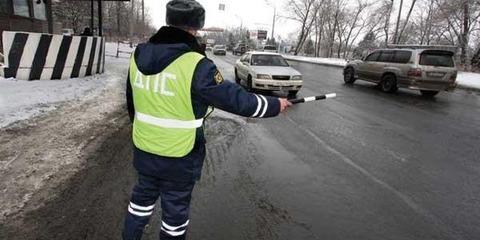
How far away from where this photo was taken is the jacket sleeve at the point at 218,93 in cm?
253

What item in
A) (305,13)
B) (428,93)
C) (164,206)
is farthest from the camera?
(305,13)

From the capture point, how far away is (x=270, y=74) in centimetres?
1374

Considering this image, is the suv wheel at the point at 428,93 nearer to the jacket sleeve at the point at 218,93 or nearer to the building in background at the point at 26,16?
the jacket sleeve at the point at 218,93

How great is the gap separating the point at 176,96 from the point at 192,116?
17 cm

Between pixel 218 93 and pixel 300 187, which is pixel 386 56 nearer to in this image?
pixel 300 187

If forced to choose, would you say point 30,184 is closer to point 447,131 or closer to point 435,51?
point 447,131

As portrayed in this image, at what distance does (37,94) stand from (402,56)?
1289 cm

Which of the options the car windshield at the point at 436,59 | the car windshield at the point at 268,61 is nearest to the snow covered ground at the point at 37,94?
the car windshield at the point at 268,61

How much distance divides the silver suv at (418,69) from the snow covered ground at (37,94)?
10.7 meters

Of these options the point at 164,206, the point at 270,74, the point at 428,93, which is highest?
the point at 270,74

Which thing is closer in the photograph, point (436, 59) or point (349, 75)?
point (436, 59)

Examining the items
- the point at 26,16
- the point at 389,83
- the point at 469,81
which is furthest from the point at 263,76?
the point at 469,81

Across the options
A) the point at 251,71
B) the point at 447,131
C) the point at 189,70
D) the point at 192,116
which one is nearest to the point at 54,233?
the point at 192,116

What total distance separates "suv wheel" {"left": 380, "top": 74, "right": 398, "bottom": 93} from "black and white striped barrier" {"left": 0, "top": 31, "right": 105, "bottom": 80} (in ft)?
37.0
